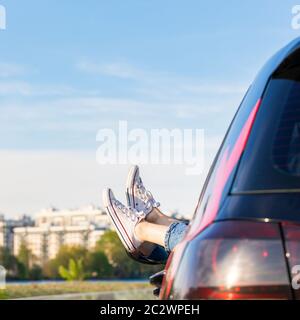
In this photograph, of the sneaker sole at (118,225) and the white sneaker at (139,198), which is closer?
the sneaker sole at (118,225)

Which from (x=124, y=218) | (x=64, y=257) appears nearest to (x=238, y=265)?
(x=124, y=218)

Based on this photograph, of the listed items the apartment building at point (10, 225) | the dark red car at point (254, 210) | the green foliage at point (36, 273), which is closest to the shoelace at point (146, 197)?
the dark red car at point (254, 210)

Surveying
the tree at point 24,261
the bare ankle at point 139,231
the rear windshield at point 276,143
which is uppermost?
the rear windshield at point 276,143

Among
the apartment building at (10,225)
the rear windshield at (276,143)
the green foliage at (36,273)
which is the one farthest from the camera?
the apartment building at (10,225)

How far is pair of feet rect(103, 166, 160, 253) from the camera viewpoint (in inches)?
255

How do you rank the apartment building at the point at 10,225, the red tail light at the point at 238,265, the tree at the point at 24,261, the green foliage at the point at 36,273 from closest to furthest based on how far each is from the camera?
the red tail light at the point at 238,265 < the tree at the point at 24,261 < the green foliage at the point at 36,273 < the apartment building at the point at 10,225

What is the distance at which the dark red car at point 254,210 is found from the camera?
95.9 inches

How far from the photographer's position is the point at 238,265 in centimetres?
244

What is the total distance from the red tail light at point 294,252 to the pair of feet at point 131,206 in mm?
3908

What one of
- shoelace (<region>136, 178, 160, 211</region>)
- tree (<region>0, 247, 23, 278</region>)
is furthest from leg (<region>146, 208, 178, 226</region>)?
tree (<region>0, 247, 23, 278</region>)

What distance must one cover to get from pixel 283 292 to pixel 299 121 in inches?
23.4

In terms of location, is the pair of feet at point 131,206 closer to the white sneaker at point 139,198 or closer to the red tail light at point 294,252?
the white sneaker at point 139,198

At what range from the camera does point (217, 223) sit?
2574 millimetres
